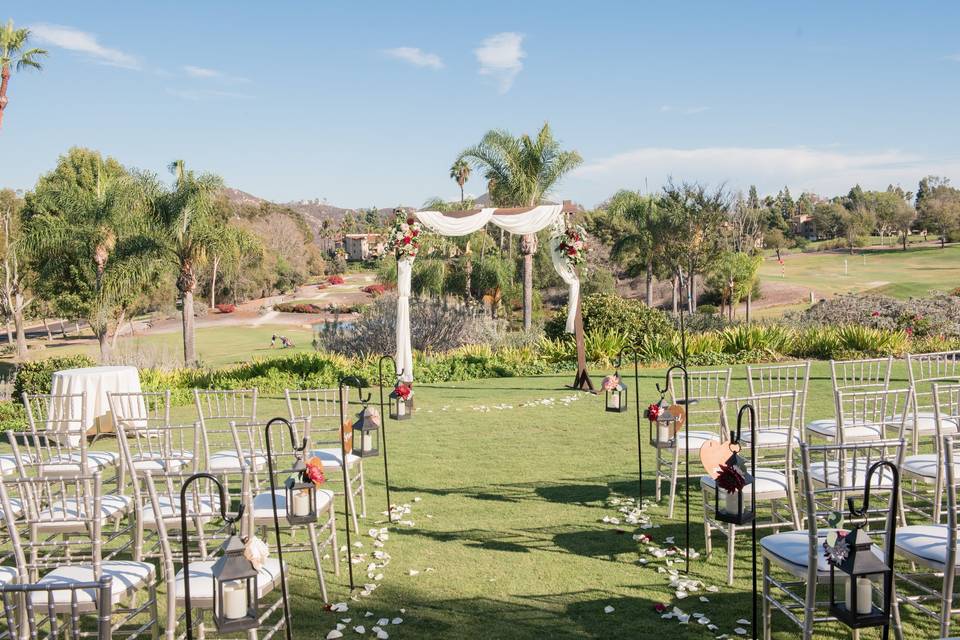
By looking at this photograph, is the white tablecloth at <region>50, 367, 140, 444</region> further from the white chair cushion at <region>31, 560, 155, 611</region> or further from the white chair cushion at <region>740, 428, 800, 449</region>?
the white chair cushion at <region>740, 428, 800, 449</region>

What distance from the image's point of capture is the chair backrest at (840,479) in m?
3.33

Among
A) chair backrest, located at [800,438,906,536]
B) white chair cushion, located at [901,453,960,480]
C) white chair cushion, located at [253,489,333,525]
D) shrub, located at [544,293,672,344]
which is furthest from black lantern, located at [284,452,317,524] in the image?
shrub, located at [544,293,672,344]

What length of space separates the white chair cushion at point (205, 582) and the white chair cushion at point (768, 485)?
2820 mm

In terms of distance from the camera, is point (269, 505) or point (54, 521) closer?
point (54, 521)

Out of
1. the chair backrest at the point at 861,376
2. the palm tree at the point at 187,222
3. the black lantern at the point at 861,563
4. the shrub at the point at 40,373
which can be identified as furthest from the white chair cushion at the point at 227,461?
the palm tree at the point at 187,222

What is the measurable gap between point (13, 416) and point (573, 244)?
920 centimetres

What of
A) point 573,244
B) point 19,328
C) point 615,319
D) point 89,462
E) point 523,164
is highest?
point 523,164

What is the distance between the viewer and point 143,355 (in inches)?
664

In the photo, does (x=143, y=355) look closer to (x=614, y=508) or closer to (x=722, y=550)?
(x=614, y=508)

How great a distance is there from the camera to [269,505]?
190 inches

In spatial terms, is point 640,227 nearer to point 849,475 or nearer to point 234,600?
point 849,475

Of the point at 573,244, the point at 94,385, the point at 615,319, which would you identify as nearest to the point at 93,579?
the point at 94,385

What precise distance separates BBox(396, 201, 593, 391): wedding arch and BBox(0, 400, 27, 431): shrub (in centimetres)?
573

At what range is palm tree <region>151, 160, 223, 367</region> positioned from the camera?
20.5m
